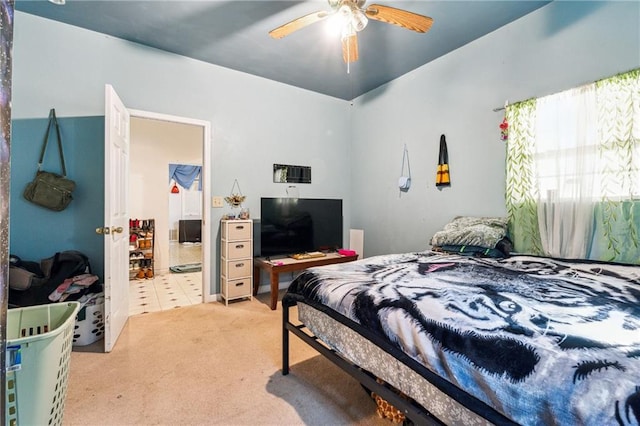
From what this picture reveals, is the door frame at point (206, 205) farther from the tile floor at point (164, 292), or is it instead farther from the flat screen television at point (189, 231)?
the flat screen television at point (189, 231)

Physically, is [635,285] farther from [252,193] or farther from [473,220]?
[252,193]

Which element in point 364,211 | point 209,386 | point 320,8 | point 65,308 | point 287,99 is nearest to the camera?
point 65,308

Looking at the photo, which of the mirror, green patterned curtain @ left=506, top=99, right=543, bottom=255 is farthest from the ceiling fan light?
the mirror

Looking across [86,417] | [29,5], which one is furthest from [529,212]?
[29,5]

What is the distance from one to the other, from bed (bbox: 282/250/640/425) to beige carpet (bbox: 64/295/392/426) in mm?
343

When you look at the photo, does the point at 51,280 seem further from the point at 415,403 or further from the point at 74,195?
the point at 415,403

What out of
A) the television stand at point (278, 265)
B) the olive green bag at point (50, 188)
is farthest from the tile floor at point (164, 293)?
the olive green bag at point (50, 188)

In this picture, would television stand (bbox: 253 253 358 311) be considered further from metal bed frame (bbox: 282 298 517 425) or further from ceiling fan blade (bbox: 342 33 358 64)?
ceiling fan blade (bbox: 342 33 358 64)

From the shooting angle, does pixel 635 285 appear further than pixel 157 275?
No

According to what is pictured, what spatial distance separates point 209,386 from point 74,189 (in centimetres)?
214

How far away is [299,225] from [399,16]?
236cm

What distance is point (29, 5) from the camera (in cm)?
234

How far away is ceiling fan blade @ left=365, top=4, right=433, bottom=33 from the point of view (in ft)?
6.15

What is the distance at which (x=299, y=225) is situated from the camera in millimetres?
3586
